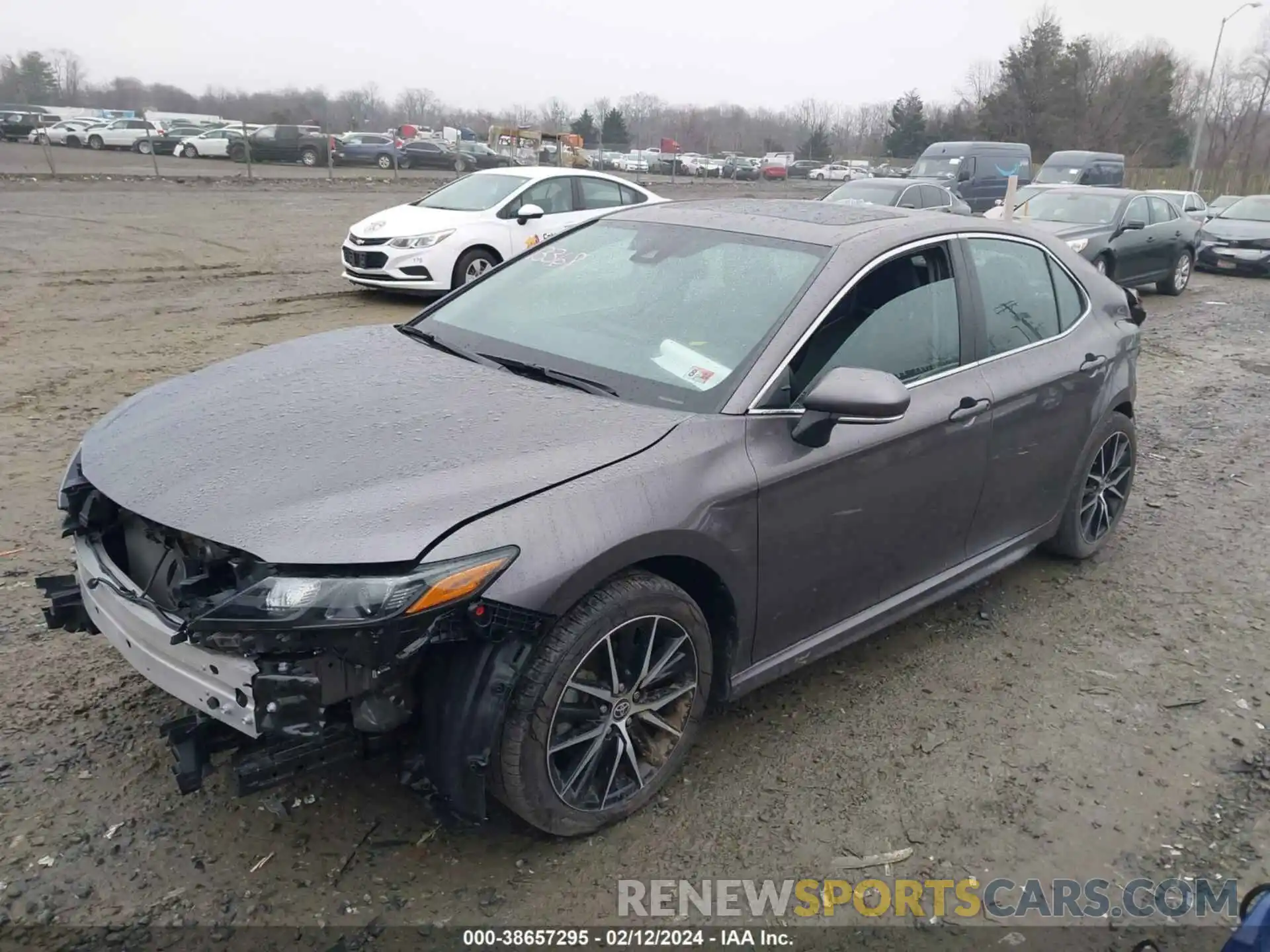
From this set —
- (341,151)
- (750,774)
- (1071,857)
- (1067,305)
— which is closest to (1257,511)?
(1067,305)

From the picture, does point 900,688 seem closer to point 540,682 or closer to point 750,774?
point 750,774

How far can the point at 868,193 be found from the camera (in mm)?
16188

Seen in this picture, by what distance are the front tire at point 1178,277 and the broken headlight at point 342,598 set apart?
15.7 meters

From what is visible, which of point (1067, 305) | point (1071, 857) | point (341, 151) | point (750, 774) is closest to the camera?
point (1071, 857)

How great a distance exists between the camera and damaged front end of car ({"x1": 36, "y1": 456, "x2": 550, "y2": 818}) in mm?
2270

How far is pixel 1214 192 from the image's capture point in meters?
43.6

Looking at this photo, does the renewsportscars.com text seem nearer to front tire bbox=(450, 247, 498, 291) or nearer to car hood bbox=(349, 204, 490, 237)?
front tire bbox=(450, 247, 498, 291)

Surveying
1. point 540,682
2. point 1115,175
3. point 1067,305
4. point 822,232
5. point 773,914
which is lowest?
point 773,914

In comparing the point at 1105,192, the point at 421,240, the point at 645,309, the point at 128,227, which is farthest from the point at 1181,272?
the point at 128,227

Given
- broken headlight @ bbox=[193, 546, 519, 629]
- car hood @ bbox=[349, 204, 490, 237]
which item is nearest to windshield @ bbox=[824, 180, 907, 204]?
car hood @ bbox=[349, 204, 490, 237]

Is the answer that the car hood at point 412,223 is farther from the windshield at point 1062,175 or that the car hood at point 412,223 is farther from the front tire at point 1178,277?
the windshield at point 1062,175

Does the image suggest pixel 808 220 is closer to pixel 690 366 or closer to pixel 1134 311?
pixel 690 366

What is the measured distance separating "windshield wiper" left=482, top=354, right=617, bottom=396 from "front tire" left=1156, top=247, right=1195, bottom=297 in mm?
14703

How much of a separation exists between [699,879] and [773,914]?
0.74ft
